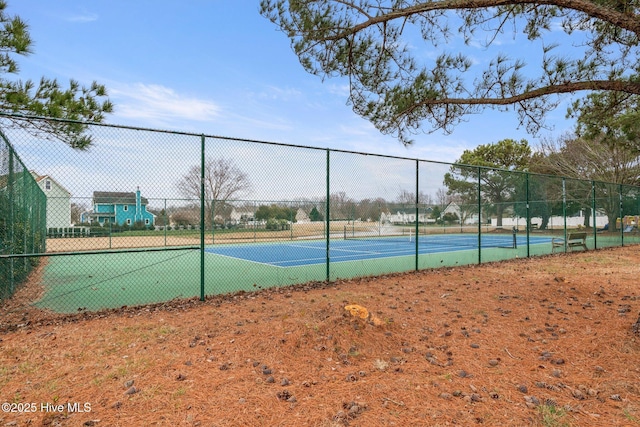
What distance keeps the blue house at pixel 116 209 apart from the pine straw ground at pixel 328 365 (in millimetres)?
3067

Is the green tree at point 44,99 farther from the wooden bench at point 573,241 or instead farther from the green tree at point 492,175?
the wooden bench at point 573,241

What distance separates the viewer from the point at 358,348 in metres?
3.26

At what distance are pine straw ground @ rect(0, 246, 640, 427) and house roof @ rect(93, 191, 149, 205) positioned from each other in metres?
2.86

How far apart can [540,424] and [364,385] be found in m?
1.08

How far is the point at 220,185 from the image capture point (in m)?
9.66

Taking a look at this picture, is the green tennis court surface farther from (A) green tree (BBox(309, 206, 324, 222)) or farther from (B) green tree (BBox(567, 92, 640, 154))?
(B) green tree (BBox(567, 92, 640, 154))

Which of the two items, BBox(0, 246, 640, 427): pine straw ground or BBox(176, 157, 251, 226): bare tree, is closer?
BBox(0, 246, 640, 427): pine straw ground

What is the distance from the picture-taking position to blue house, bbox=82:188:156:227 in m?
7.24

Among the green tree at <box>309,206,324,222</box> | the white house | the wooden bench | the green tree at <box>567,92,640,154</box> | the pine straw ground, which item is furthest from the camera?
the wooden bench

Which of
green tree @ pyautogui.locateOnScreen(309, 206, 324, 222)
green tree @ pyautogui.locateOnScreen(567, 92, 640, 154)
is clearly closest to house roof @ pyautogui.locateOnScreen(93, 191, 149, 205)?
green tree @ pyautogui.locateOnScreen(309, 206, 324, 222)

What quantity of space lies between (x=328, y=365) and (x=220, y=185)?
7.44 m

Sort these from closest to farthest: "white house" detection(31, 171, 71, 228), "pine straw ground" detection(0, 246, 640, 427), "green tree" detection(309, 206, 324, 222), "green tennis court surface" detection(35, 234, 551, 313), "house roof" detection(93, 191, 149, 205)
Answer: "pine straw ground" detection(0, 246, 640, 427), "green tennis court surface" detection(35, 234, 551, 313), "house roof" detection(93, 191, 149, 205), "white house" detection(31, 171, 71, 228), "green tree" detection(309, 206, 324, 222)

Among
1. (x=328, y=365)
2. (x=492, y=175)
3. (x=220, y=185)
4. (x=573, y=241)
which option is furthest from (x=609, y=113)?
(x=492, y=175)

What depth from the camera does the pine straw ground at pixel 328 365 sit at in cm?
229
